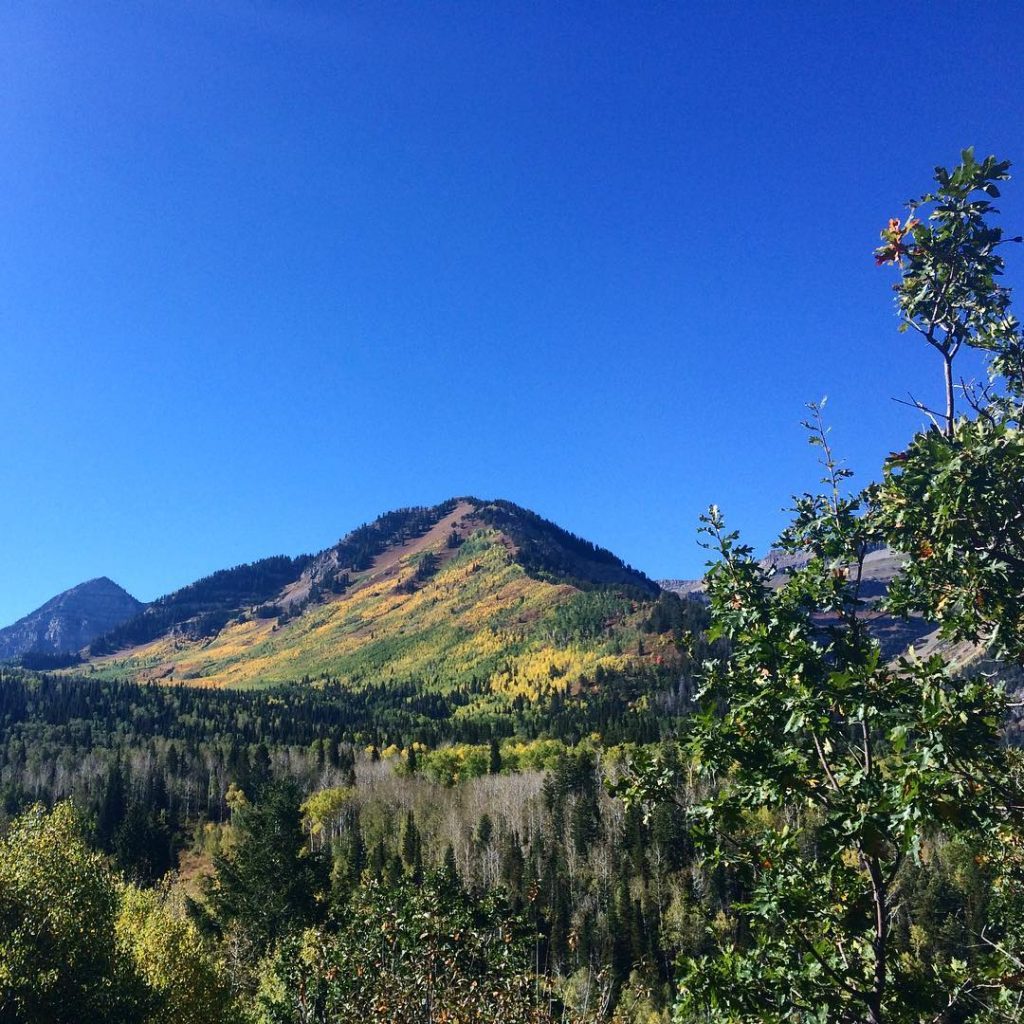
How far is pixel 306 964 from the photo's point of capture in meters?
15.9

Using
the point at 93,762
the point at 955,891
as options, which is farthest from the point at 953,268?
the point at 93,762

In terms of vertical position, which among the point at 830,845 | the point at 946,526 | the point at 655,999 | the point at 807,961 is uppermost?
the point at 946,526

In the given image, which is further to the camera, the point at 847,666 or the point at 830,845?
the point at 847,666

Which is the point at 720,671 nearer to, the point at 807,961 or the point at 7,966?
the point at 807,961

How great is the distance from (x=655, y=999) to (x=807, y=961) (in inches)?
3415

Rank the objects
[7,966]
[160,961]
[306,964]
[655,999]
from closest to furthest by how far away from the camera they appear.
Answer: [306,964] → [7,966] → [160,961] → [655,999]

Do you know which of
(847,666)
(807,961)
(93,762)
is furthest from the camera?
(93,762)

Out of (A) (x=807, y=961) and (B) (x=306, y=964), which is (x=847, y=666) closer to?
(A) (x=807, y=961)

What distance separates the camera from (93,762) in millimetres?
167125

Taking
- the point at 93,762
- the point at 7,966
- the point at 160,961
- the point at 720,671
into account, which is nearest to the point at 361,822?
the point at 93,762

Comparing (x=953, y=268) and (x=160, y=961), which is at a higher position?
(x=953, y=268)

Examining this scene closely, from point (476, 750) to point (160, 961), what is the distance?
5481 inches

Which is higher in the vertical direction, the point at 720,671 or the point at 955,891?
the point at 720,671

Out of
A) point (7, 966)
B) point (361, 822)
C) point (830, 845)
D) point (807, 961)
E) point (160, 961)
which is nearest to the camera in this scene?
point (830, 845)
